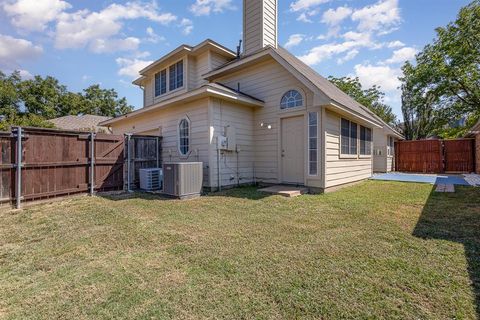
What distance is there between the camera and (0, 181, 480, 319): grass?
196 centimetres

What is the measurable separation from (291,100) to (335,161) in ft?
8.15

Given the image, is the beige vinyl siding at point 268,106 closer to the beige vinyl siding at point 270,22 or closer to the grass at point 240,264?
the beige vinyl siding at point 270,22

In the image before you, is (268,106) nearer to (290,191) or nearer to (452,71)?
(290,191)

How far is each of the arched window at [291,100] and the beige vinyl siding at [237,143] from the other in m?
1.35

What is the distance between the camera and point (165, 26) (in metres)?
8.83

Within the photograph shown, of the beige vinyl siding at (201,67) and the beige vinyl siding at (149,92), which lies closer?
the beige vinyl siding at (201,67)

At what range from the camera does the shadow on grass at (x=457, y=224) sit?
2.67m

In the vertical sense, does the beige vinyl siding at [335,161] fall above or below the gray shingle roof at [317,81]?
below

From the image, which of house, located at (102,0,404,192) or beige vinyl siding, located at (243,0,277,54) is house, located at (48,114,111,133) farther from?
beige vinyl siding, located at (243,0,277,54)

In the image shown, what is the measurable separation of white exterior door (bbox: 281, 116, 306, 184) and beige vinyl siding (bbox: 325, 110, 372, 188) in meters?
0.74

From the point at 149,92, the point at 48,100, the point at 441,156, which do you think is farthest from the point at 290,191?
the point at 48,100

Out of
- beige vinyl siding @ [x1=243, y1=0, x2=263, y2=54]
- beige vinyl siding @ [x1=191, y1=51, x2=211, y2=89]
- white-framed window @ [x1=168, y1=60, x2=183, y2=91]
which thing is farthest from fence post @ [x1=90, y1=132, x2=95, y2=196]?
beige vinyl siding @ [x1=243, y1=0, x2=263, y2=54]

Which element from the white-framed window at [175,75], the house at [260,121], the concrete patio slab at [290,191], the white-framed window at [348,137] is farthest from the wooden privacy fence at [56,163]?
the white-framed window at [348,137]

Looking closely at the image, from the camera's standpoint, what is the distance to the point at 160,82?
12016 millimetres
